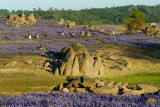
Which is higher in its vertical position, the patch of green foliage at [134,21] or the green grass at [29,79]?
the patch of green foliage at [134,21]

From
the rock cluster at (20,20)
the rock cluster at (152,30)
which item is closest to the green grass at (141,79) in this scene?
the rock cluster at (152,30)

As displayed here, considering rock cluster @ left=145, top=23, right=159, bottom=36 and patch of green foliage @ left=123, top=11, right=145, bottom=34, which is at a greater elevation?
patch of green foliage @ left=123, top=11, right=145, bottom=34

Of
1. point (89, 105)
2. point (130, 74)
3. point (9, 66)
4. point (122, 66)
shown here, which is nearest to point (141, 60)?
point (122, 66)

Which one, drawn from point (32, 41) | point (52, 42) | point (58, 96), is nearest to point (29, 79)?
point (58, 96)

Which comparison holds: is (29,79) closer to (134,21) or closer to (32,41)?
(32,41)

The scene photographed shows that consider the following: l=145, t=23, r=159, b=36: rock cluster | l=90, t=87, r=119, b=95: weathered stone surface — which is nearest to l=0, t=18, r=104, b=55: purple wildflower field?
l=145, t=23, r=159, b=36: rock cluster

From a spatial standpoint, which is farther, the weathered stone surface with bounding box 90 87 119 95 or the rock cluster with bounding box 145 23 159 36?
the rock cluster with bounding box 145 23 159 36

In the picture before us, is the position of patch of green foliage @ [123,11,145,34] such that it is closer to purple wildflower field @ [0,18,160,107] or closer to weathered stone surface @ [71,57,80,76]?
purple wildflower field @ [0,18,160,107]

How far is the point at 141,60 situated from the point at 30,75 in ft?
57.5

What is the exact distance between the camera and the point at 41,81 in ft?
70.3

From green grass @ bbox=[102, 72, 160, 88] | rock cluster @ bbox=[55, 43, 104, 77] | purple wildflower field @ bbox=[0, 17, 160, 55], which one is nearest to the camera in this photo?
green grass @ bbox=[102, 72, 160, 88]

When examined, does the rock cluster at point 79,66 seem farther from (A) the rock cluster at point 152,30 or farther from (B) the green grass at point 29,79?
(A) the rock cluster at point 152,30

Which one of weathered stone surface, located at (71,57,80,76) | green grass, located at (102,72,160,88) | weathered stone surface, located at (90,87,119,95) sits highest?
weathered stone surface, located at (90,87,119,95)

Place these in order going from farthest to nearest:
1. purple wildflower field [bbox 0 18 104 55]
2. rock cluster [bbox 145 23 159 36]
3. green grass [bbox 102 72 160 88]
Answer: rock cluster [bbox 145 23 159 36] → purple wildflower field [bbox 0 18 104 55] → green grass [bbox 102 72 160 88]
